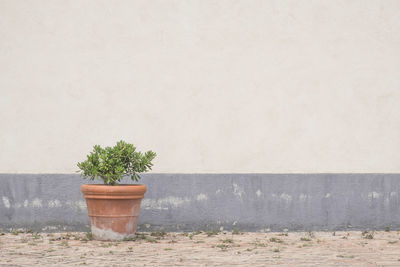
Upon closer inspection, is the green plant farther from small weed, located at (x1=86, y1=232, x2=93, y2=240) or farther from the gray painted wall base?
small weed, located at (x1=86, y1=232, x2=93, y2=240)

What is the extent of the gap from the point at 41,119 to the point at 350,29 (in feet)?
13.9

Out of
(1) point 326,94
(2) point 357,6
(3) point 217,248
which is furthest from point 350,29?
(3) point 217,248

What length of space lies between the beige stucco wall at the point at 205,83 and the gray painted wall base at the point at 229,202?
0.54ft

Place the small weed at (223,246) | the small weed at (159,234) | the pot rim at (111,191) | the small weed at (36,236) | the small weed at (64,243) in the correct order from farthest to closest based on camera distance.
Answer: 1. the small weed at (159,234)
2. the small weed at (36,236)
3. the pot rim at (111,191)
4. the small weed at (64,243)
5. the small weed at (223,246)

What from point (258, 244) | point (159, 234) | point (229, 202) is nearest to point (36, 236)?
point (159, 234)

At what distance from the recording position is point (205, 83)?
7.47 metres

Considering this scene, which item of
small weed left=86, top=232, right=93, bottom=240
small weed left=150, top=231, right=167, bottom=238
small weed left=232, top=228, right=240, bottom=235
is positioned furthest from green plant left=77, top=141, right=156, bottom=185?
small weed left=232, top=228, right=240, bottom=235

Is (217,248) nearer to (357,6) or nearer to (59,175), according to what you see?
(59,175)

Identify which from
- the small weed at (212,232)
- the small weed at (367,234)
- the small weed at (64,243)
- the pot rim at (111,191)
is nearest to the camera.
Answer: the small weed at (64,243)

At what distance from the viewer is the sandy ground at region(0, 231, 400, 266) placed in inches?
213

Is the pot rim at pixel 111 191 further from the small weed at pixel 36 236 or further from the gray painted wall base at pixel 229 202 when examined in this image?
the small weed at pixel 36 236

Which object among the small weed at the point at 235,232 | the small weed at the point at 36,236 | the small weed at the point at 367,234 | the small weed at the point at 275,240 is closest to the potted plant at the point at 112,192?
the small weed at the point at 36,236

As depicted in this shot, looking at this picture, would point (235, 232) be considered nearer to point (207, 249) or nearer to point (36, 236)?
point (207, 249)

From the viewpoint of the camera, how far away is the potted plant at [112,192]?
659cm
